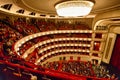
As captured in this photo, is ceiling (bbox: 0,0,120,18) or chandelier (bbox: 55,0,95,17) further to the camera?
ceiling (bbox: 0,0,120,18)

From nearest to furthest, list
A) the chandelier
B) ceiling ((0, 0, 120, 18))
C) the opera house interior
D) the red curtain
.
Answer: the chandelier < ceiling ((0, 0, 120, 18)) < the opera house interior < the red curtain

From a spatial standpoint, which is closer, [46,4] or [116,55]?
[46,4]

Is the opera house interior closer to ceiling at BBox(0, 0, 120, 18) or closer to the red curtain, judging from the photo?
the red curtain

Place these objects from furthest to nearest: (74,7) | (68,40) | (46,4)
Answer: (68,40) → (46,4) → (74,7)

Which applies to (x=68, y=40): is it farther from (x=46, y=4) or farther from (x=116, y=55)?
(x=46, y=4)

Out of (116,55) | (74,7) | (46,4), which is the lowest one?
(116,55)

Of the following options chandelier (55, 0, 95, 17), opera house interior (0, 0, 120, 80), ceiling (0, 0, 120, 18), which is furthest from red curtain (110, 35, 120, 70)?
chandelier (55, 0, 95, 17)

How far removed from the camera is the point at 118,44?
17.2 m

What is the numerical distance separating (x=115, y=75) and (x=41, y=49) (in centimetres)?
1052

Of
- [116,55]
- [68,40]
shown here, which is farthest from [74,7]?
[68,40]

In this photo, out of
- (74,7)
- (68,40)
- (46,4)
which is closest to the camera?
(74,7)

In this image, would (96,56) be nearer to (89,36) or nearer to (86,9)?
(89,36)

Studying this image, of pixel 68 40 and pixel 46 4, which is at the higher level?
pixel 46 4

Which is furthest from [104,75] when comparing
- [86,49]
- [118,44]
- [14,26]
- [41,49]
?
[14,26]
